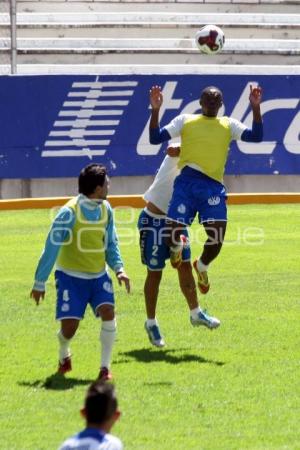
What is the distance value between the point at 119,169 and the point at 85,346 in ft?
37.5

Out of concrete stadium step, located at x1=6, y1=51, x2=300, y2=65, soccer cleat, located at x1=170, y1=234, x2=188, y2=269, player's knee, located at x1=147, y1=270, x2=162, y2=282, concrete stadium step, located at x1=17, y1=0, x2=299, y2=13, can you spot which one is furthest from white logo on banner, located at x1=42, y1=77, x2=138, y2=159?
soccer cleat, located at x1=170, y1=234, x2=188, y2=269

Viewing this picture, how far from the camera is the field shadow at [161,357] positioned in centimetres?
1079

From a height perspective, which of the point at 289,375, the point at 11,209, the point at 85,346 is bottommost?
the point at 11,209

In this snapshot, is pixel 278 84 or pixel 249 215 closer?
pixel 249 215

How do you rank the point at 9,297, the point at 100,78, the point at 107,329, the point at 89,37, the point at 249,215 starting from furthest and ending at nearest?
1. the point at 89,37
2. the point at 100,78
3. the point at 249,215
4. the point at 9,297
5. the point at 107,329

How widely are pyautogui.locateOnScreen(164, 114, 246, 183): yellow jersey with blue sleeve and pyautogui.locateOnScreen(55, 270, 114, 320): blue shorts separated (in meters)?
2.14

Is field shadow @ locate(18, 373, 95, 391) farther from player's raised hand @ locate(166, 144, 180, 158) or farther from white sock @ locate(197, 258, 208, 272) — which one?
player's raised hand @ locate(166, 144, 180, 158)

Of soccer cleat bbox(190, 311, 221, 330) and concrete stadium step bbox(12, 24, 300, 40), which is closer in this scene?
soccer cleat bbox(190, 311, 221, 330)

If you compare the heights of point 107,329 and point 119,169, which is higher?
point 107,329

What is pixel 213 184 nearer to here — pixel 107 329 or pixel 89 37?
pixel 107 329

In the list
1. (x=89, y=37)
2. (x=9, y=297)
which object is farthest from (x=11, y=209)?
(x=9, y=297)

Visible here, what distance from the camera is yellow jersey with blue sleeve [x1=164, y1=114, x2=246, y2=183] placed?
11688 millimetres

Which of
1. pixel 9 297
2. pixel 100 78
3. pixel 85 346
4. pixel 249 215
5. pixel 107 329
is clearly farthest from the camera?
pixel 100 78

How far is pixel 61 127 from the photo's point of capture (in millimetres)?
22391
